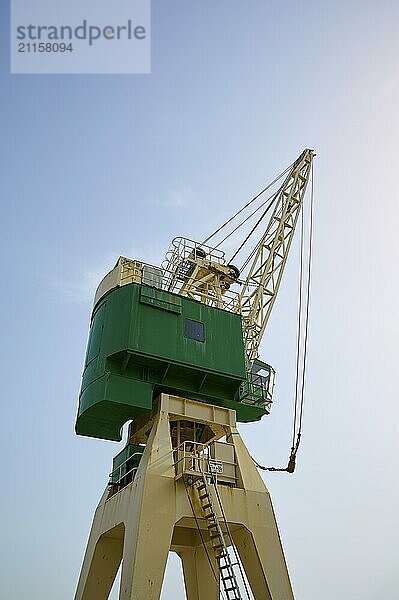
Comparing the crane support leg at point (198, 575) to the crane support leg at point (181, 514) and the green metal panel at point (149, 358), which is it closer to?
the crane support leg at point (181, 514)

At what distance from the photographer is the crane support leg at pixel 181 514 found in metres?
16.3

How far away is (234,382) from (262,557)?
5822 millimetres

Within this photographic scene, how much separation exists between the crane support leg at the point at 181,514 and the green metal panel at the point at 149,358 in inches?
30.7

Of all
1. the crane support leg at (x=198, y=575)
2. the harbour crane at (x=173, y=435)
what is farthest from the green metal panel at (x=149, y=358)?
the crane support leg at (x=198, y=575)

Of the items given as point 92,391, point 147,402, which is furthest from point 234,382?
point 92,391

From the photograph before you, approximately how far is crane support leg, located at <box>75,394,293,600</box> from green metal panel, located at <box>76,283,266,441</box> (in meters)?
0.78

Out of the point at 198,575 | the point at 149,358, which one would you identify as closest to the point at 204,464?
the point at 149,358

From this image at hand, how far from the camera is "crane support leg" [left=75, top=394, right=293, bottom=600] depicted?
16.3m

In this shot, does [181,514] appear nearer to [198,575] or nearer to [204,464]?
[204,464]

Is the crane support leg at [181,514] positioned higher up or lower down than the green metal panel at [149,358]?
lower down

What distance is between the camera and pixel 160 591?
1582cm

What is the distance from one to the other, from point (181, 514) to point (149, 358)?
498cm

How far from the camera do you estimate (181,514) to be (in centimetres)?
1736

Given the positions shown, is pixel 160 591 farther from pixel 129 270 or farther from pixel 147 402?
pixel 129 270
